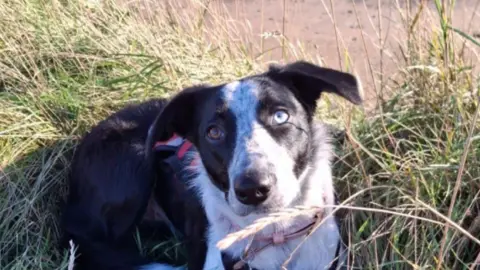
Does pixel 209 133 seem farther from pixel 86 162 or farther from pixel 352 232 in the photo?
pixel 86 162

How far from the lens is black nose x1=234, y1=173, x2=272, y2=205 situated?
2.76m

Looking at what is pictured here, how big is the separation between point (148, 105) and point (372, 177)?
1.36m

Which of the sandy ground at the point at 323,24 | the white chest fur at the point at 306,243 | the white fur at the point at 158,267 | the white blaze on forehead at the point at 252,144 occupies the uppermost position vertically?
the sandy ground at the point at 323,24

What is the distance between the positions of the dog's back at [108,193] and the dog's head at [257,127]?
705 millimetres

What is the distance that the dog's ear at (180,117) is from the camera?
316 centimetres

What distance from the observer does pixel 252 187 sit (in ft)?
9.08

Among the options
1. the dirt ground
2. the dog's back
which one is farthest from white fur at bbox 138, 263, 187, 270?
the dirt ground

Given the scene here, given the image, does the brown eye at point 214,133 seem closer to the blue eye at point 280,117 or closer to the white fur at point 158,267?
the blue eye at point 280,117

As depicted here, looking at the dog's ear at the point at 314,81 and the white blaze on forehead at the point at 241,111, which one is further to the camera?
the dog's ear at the point at 314,81

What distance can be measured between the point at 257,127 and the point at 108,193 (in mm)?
1264

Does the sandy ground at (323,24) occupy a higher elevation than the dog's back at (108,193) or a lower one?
higher

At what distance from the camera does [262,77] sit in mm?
3234

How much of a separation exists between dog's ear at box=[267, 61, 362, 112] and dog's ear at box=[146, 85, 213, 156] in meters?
0.30

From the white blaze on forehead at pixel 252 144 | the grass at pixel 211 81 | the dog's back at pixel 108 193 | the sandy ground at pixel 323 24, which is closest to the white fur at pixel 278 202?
the white blaze on forehead at pixel 252 144
